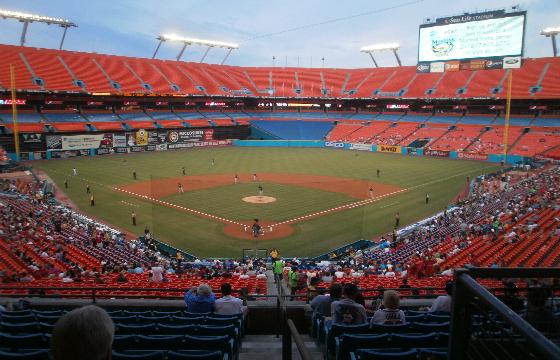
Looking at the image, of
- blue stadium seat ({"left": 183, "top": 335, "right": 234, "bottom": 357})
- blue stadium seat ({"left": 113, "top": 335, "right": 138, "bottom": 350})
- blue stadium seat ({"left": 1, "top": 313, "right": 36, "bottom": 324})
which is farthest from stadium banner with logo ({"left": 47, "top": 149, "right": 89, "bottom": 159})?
blue stadium seat ({"left": 183, "top": 335, "right": 234, "bottom": 357})

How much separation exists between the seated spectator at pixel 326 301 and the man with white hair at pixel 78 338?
5.24 meters

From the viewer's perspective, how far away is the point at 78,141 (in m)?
58.5

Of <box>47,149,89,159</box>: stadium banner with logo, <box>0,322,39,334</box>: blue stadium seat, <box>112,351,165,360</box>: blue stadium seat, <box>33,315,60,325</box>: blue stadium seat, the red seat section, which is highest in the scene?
the red seat section

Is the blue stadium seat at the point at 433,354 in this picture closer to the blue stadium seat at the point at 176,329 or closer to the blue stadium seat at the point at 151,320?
the blue stadium seat at the point at 176,329

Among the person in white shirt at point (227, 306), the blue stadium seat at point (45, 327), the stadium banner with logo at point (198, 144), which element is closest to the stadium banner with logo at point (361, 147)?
the stadium banner with logo at point (198, 144)

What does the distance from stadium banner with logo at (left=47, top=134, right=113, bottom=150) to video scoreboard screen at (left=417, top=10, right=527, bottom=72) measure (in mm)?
49166

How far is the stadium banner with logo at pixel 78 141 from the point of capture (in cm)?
5609

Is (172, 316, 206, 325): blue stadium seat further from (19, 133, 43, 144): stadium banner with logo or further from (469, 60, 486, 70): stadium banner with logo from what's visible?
(469, 60, 486, 70): stadium banner with logo

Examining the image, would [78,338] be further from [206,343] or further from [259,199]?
[259,199]

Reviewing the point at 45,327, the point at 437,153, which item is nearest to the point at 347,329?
the point at 45,327

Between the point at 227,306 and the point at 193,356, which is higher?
the point at 193,356

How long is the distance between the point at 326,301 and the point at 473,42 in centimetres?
6505

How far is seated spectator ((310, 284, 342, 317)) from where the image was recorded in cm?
717

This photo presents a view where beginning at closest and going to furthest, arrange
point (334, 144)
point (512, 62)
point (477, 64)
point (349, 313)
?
point (349, 313), point (512, 62), point (477, 64), point (334, 144)
